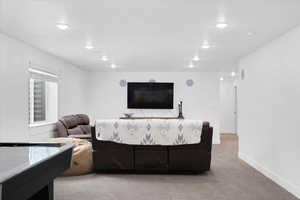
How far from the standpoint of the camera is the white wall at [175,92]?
31.2 ft

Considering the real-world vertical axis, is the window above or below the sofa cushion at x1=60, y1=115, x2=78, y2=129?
above

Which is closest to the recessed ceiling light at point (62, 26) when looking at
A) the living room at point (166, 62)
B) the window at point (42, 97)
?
the living room at point (166, 62)

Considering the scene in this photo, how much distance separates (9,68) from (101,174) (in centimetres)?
228

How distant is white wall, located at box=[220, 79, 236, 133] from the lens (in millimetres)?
11992

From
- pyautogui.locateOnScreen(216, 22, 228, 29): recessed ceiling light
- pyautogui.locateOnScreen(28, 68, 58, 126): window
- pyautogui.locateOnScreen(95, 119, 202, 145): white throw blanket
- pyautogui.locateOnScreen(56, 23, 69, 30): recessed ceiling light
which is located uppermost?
pyautogui.locateOnScreen(56, 23, 69, 30): recessed ceiling light

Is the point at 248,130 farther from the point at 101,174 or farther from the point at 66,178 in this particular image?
the point at 66,178

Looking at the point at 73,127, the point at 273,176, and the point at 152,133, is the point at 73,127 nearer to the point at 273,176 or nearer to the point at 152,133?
the point at 152,133

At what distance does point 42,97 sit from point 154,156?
3134 millimetres

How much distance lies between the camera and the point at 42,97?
6703mm

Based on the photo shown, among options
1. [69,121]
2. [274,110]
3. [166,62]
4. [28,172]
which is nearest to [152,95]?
[166,62]

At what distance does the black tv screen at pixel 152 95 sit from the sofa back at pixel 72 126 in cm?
206

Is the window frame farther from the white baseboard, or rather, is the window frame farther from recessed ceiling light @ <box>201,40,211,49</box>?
the white baseboard

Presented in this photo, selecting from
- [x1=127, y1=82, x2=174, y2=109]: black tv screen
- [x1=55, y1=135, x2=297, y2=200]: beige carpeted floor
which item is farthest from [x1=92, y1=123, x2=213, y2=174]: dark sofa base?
[x1=127, y1=82, x2=174, y2=109]: black tv screen

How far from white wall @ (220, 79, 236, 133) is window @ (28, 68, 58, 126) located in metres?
7.21
